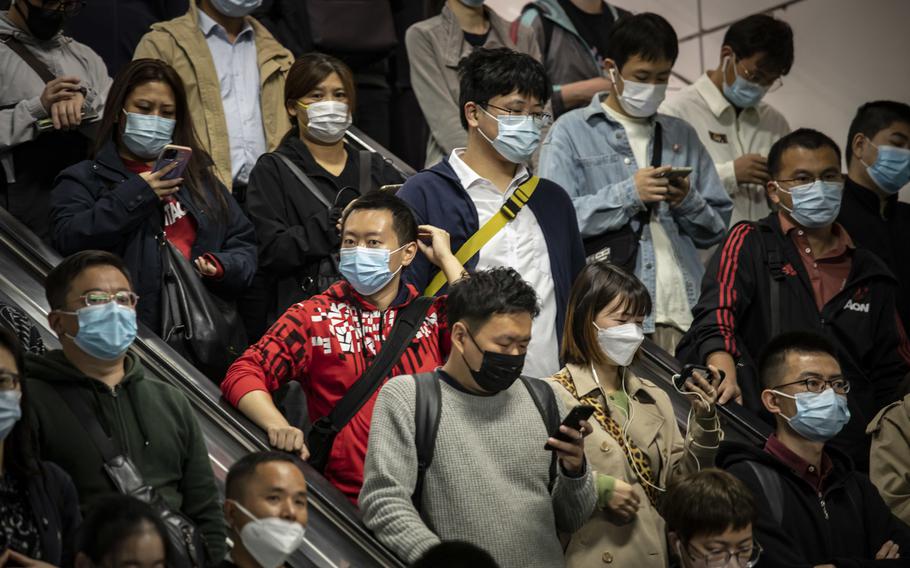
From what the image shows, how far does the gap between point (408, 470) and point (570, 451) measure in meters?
0.56

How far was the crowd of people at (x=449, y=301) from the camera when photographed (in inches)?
197

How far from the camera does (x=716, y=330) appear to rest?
700 centimetres

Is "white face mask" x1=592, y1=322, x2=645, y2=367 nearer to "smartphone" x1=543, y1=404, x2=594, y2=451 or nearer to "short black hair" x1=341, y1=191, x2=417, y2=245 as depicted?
"smartphone" x1=543, y1=404, x2=594, y2=451

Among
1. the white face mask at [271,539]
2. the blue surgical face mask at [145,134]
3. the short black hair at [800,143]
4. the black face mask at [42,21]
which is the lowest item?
the white face mask at [271,539]

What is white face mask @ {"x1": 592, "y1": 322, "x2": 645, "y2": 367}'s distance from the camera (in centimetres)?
587

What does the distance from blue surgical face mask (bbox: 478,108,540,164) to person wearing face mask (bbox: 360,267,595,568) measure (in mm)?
1315

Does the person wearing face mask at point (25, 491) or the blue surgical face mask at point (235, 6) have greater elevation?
the blue surgical face mask at point (235, 6)

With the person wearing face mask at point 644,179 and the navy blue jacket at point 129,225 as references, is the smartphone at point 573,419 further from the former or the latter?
the person wearing face mask at point 644,179

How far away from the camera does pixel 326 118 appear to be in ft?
23.9

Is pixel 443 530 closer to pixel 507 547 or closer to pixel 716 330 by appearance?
pixel 507 547

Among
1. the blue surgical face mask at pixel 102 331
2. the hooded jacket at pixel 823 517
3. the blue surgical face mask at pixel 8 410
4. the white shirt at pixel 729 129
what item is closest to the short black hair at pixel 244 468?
the blue surgical face mask at pixel 102 331

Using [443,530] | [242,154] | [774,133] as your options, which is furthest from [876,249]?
[443,530]

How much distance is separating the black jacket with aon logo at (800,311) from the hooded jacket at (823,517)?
1.09m

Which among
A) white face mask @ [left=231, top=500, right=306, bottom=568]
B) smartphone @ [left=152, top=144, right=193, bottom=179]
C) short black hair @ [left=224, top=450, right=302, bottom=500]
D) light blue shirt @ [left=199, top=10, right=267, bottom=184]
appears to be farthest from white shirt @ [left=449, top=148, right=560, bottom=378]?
white face mask @ [left=231, top=500, right=306, bottom=568]
